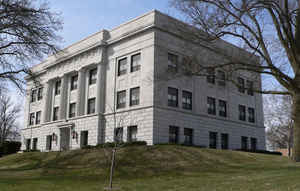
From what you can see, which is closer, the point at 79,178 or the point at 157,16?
the point at 79,178

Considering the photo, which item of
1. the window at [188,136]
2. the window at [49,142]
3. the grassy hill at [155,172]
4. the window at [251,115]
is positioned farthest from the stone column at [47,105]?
the window at [251,115]

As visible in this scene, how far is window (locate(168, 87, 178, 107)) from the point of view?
34009 mm

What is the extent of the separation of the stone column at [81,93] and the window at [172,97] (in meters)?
12.9

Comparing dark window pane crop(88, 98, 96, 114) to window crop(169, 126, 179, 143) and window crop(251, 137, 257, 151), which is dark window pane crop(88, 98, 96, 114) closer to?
window crop(169, 126, 179, 143)

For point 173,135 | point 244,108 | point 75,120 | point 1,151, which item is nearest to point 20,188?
point 173,135

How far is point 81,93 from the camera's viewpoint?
41156 mm

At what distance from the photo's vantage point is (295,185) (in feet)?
39.4

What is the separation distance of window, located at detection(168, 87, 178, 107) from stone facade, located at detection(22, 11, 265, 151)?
14.0 inches

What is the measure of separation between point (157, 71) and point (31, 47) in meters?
12.9

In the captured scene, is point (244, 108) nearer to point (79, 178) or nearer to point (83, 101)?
point (83, 101)

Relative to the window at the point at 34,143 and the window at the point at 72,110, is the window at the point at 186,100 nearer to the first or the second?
the window at the point at 72,110

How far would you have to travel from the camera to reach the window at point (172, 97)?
3401 centimetres

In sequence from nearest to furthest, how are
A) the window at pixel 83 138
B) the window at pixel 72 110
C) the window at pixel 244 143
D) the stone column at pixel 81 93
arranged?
the window at pixel 83 138 → the stone column at pixel 81 93 → the window at pixel 244 143 → the window at pixel 72 110

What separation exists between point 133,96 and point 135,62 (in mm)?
Answer: 3949
